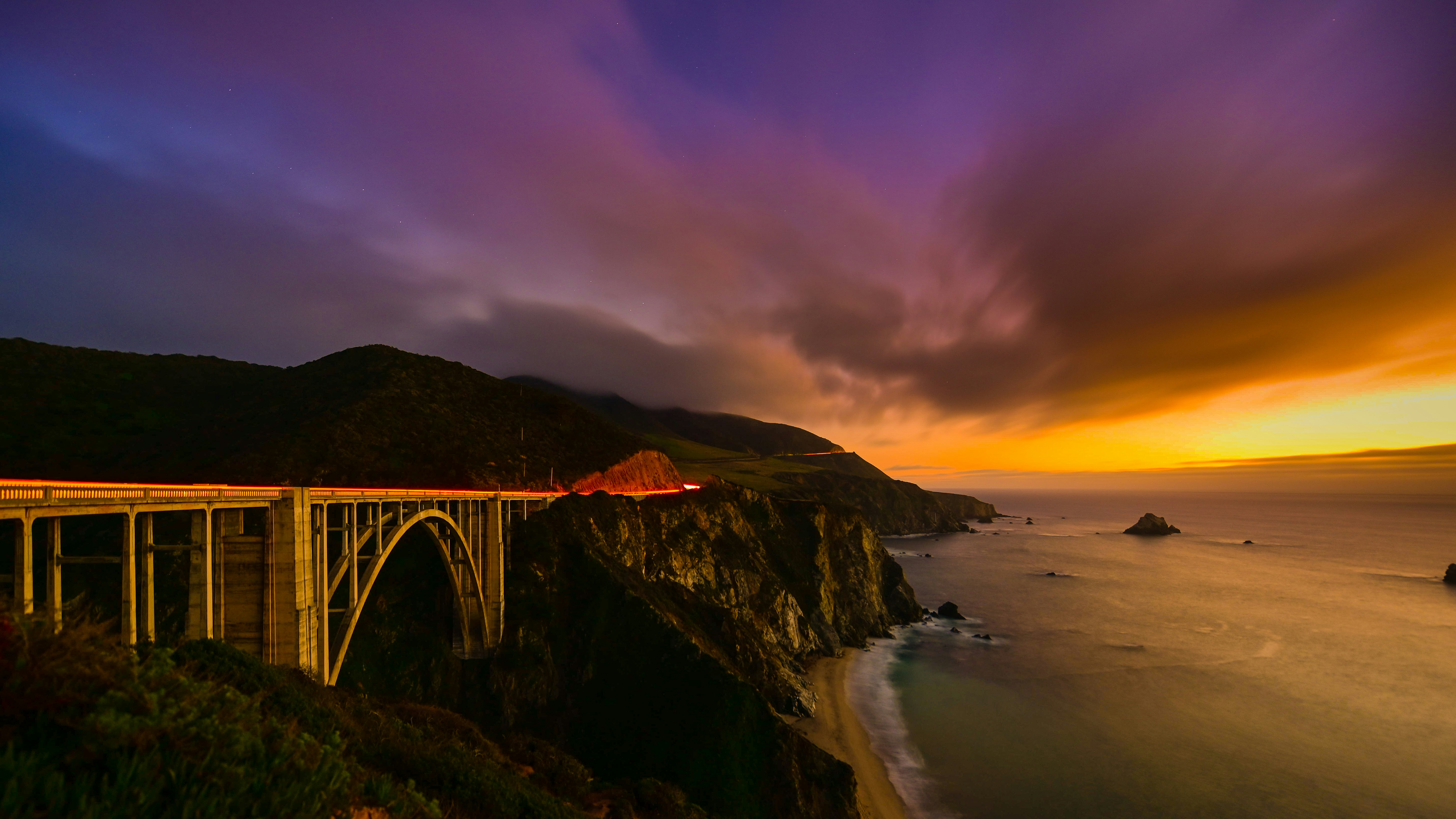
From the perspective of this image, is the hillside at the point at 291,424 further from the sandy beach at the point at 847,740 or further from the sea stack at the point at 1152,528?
the sea stack at the point at 1152,528

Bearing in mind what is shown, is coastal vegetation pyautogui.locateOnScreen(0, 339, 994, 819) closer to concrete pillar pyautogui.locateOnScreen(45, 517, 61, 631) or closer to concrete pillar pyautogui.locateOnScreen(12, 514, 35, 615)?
concrete pillar pyautogui.locateOnScreen(45, 517, 61, 631)

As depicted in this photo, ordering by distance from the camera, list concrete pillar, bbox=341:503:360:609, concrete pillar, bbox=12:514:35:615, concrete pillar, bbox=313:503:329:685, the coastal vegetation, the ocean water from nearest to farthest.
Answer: the coastal vegetation → concrete pillar, bbox=12:514:35:615 → concrete pillar, bbox=313:503:329:685 → concrete pillar, bbox=341:503:360:609 → the ocean water

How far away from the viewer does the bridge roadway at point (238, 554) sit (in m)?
9.62

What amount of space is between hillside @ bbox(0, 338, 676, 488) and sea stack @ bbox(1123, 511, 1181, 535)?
157458mm

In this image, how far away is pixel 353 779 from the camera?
9.06 metres

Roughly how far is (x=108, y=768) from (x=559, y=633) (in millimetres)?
31631

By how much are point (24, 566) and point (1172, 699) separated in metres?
63.1

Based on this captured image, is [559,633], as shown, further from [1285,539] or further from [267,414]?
[1285,539]

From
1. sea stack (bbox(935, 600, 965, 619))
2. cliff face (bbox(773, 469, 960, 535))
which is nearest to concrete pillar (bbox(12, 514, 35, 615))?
sea stack (bbox(935, 600, 965, 619))

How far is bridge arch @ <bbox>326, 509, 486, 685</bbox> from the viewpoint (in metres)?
19.1

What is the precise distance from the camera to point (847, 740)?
37562 mm

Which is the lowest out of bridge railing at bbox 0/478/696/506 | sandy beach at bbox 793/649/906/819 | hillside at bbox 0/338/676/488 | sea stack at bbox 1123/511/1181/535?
sea stack at bbox 1123/511/1181/535

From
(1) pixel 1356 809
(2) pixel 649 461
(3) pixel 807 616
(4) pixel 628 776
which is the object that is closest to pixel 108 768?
(4) pixel 628 776

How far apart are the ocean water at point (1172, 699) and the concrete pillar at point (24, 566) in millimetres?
35016
